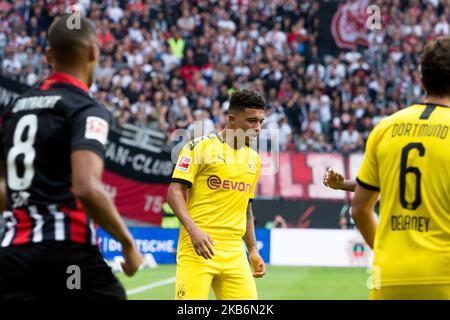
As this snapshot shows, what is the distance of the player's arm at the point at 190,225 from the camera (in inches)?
284

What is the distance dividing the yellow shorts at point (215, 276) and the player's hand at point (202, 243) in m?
0.42

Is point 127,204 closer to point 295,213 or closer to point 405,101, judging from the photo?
point 295,213

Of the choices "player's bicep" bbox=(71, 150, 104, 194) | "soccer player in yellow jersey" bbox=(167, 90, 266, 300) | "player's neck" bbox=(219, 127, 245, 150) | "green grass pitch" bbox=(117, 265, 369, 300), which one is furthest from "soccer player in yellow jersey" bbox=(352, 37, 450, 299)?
"green grass pitch" bbox=(117, 265, 369, 300)

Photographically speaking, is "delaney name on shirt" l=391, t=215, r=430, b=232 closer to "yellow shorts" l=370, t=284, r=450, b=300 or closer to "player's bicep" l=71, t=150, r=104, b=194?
"yellow shorts" l=370, t=284, r=450, b=300

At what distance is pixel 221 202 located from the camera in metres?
7.91

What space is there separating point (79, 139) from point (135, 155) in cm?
1902

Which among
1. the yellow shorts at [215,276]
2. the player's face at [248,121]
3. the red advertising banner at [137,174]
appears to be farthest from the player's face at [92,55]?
the red advertising banner at [137,174]

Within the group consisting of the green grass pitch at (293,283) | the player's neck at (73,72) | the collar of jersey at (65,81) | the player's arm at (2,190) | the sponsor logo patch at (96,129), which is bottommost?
the green grass pitch at (293,283)

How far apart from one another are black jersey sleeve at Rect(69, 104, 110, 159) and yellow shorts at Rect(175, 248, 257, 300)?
2.97 metres

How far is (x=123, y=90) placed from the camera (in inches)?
1107

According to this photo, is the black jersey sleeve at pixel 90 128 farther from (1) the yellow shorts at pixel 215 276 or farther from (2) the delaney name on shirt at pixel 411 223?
(1) the yellow shorts at pixel 215 276

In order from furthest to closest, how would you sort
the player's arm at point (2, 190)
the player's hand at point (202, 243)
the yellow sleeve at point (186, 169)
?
the yellow sleeve at point (186, 169)
the player's hand at point (202, 243)
the player's arm at point (2, 190)

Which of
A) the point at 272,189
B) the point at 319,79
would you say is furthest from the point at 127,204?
the point at 319,79

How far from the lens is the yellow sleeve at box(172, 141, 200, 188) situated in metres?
7.77
